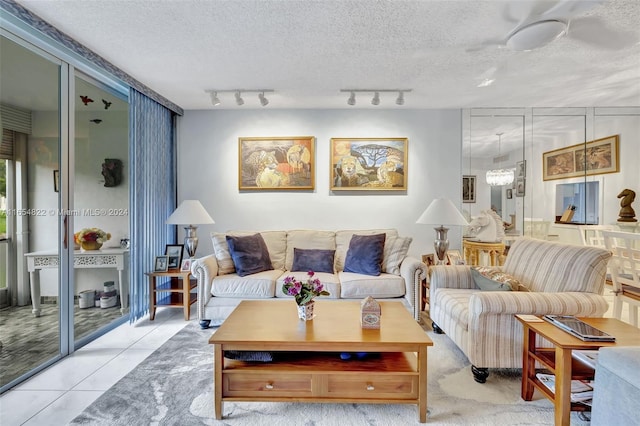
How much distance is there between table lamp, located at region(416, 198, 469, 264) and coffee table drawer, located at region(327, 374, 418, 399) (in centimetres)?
181

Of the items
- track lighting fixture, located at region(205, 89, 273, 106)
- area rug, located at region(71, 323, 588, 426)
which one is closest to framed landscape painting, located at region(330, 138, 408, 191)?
track lighting fixture, located at region(205, 89, 273, 106)

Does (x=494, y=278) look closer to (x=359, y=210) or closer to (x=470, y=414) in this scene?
(x=470, y=414)

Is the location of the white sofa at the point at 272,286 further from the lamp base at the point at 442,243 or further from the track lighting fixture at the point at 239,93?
the track lighting fixture at the point at 239,93

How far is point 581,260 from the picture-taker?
88.4 inches

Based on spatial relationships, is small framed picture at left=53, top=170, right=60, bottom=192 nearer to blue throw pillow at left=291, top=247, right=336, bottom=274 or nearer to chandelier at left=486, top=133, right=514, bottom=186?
blue throw pillow at left=291, top=247, right=336, bottom=274

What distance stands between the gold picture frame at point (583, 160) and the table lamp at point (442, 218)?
6.12 ft

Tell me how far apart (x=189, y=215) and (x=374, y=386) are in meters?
2.66

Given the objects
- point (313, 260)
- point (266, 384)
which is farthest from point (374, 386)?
point (313, 260)

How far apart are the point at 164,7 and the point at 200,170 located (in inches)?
92.9

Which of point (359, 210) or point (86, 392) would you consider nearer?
point (86, 392)

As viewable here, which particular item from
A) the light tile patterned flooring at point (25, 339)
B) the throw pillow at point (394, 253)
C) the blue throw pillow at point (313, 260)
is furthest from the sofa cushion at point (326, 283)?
the light tile patterned flooring at point (25, 339)

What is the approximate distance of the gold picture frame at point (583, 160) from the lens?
13.3 feet

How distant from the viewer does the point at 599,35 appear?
7.54 ft

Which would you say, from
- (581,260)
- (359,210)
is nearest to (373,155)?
(359,210)
